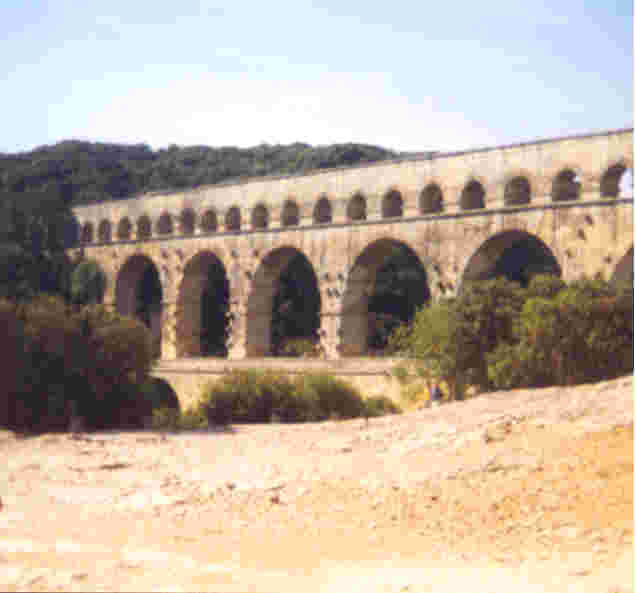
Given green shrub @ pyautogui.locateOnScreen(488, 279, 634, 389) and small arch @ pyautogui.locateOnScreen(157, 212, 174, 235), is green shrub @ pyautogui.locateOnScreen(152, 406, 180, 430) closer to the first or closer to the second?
green shrub @ pyautogui.locateOnScreen(488, 279, 634, 389)

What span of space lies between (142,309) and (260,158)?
1414 inches

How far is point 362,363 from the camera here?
29625mm

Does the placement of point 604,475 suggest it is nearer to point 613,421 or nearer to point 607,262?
point 613,421

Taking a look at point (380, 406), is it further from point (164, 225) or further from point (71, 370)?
point (164, 225)

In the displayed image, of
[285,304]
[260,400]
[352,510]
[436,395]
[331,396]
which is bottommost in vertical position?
[331,396]

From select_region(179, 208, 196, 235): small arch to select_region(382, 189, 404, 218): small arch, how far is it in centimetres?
1064

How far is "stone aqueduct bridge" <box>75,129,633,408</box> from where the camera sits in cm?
2806

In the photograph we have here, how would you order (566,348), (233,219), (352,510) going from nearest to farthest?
(352,510)
(566,348)
(233,219)

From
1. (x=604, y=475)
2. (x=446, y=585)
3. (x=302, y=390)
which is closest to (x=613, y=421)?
(x=604, y=475)

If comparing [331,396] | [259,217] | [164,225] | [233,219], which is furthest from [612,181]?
[164,225]

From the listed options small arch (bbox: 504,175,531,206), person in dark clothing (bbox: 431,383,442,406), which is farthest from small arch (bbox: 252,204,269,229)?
person in dark clothing (bbox: 431,383,442,406)

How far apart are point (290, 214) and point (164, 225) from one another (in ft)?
24.1

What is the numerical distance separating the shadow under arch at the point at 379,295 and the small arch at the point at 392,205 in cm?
96

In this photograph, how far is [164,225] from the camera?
4250cm
